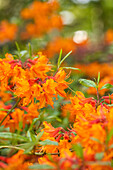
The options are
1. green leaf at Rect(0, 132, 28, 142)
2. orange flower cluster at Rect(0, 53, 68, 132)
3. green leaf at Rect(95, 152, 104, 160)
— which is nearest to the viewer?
green leaf at Rect(95, 152, 104, 160)

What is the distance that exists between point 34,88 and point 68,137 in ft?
1.14

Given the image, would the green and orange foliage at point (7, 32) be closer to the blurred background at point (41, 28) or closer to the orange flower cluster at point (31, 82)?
the blurred background at point (41, 28)

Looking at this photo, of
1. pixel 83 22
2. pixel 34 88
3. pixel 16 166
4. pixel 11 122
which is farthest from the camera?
pixel 83 22

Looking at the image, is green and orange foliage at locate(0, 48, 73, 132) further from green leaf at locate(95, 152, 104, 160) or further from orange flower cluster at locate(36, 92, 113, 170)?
green leaf at locate(95, 152, 104, 160)

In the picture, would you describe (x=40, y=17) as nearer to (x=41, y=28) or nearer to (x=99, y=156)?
(x=41, y=28)

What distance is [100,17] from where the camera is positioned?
29.2 ft

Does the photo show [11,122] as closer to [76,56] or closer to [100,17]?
[76,56]

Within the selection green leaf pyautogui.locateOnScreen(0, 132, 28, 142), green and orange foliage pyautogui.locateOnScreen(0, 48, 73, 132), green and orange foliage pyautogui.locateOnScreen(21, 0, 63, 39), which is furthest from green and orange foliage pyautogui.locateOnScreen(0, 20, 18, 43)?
green leaf pyautogui.locateOnScreen(0, 132, 28, 142)

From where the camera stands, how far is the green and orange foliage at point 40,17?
18.1ft

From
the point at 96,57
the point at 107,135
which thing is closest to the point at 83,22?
the point at 96,57

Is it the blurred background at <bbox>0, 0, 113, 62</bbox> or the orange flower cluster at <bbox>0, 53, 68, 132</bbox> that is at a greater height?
the orange flower cluster at <bbox>0, 53, 68, 132</bbox>

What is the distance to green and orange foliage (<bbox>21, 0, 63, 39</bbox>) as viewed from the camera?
18.1 feet

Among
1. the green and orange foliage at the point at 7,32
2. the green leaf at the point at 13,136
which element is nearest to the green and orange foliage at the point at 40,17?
the green and orange foliage at the point at 7,32

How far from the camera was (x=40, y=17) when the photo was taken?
5660mm
